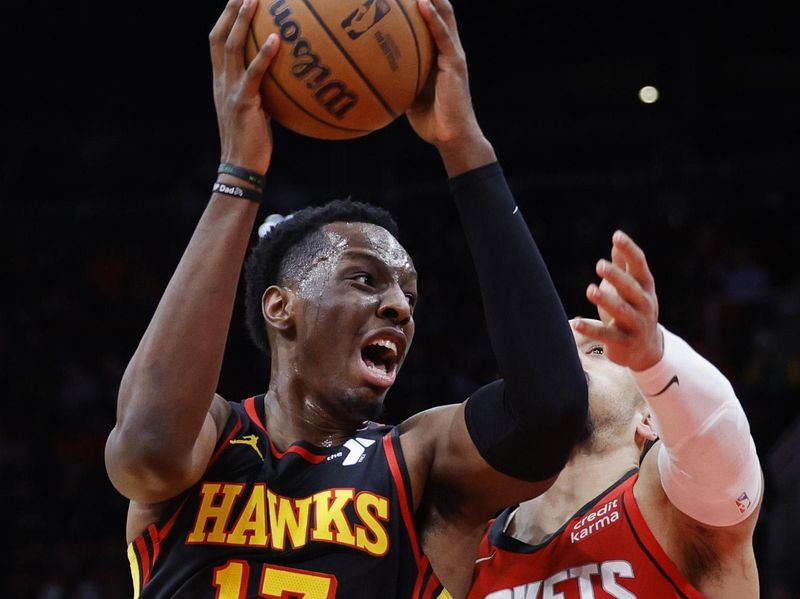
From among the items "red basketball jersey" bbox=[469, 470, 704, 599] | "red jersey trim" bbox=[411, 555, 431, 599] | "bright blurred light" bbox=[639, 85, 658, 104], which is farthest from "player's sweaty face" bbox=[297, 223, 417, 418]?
"bright blurred light" bbox=[639, 85, 658, 104]

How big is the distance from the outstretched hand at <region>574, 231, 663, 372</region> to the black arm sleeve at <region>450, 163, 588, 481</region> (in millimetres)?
134

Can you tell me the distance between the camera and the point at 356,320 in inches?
109

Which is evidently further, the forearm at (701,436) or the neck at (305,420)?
the neck at (305,420)

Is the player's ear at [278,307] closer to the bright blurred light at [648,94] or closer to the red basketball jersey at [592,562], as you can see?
the red basketball jersey at [592,562]

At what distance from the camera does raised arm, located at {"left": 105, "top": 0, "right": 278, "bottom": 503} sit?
7.68 ft

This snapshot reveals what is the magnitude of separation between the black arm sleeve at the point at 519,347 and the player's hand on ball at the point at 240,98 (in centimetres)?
45

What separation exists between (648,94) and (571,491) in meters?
8.68

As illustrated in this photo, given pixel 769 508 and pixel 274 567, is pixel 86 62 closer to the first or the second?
pixel 769 508

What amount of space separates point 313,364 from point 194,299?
0.53m

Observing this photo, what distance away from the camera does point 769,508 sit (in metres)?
7.76

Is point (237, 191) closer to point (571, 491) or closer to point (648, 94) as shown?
point (571, 491)

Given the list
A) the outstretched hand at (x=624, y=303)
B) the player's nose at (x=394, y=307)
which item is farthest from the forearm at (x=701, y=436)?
the player's nose at (x=394, y=307)

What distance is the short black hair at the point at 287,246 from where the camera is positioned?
3012 mm

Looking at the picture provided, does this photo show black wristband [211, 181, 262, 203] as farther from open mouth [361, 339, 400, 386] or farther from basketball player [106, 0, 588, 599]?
open mouth [361, 339, 400, 386]
